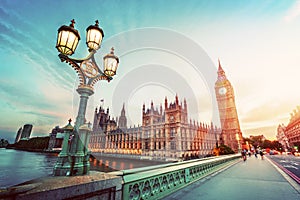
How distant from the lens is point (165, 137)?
3962 cm

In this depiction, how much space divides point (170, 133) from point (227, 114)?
36.7 m

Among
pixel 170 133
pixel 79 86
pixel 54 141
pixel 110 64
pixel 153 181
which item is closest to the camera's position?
pixel 79 86

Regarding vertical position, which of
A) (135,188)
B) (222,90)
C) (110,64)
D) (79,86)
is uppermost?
(222,90)

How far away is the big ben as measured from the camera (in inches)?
2158

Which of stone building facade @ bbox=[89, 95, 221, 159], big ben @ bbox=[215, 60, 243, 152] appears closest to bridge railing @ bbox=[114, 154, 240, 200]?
stone building facade @ bbox=[89, 95, 221, 159]

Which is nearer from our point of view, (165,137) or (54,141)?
(165,137)

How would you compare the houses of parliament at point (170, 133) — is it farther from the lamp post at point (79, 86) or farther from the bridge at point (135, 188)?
the lamp post at point (79, 86)

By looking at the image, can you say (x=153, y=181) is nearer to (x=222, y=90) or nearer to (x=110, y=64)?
(x=110, y=64)

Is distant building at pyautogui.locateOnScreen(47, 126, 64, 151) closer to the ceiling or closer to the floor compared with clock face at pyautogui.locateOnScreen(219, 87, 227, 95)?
closer to the floor

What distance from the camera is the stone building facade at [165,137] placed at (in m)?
38.4

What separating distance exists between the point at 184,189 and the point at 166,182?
32.3 inches

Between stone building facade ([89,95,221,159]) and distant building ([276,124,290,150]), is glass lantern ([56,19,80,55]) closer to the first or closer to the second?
stone building facade ([89,95,221,159])

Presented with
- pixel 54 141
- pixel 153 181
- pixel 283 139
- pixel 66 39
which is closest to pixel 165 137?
pixel 153 181

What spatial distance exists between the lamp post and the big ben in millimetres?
62032
